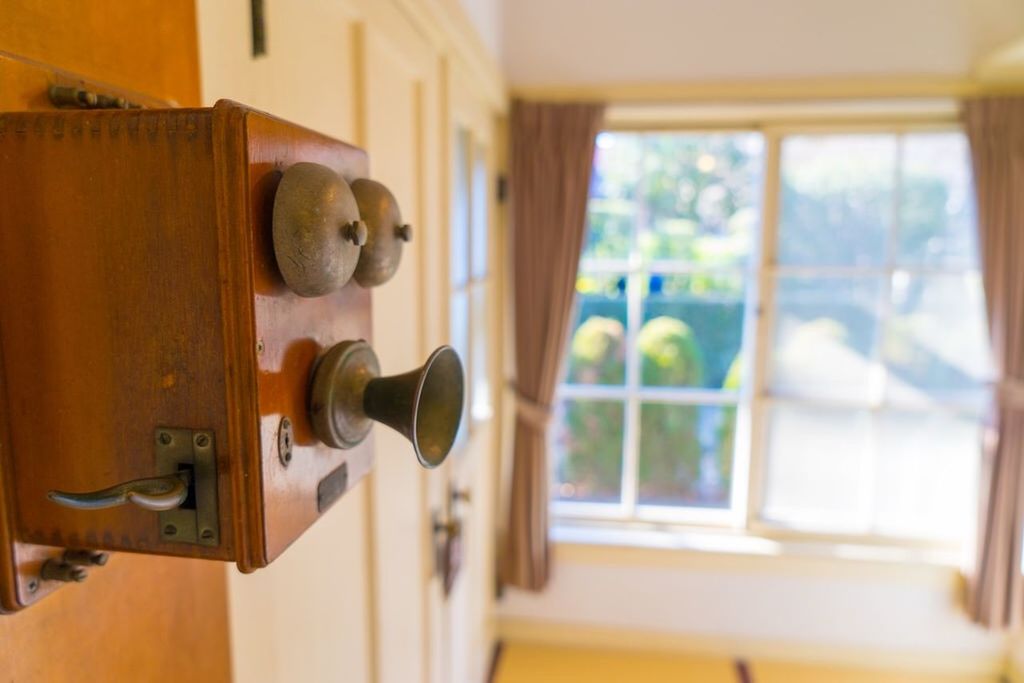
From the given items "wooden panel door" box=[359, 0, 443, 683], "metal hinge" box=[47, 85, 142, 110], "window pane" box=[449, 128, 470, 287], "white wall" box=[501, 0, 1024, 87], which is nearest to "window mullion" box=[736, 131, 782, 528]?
"white wall" box=[501, 0, 1024, 87]

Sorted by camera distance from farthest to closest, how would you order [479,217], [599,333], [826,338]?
[599,333]
[826,338]
[479,217]

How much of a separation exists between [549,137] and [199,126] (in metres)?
1.77

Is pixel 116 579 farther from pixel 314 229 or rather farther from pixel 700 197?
pixel 700 197

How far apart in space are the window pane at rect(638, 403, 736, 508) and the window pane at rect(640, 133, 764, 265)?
59 centimetres

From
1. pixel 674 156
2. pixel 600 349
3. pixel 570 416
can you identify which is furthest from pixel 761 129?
pixel 570 416

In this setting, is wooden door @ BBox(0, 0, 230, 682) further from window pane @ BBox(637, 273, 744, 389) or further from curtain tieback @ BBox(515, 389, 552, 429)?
window pane @ BBox(637, 273, 744, 389)

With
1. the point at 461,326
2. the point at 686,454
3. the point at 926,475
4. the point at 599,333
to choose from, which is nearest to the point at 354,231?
the point at 461,326

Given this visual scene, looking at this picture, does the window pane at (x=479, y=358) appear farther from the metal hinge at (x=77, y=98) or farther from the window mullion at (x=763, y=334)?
the metal hinge at (x=77, y=98)

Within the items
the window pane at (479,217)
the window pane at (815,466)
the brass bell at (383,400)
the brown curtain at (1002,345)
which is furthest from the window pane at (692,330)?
the brass bell at (383,400)

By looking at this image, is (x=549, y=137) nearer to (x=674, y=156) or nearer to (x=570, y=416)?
(x=674, y=156)

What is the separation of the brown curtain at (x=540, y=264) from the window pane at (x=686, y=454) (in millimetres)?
458

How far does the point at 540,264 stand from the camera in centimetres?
212

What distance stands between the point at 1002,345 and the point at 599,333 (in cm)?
134

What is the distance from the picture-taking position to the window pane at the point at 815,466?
2248 mm
